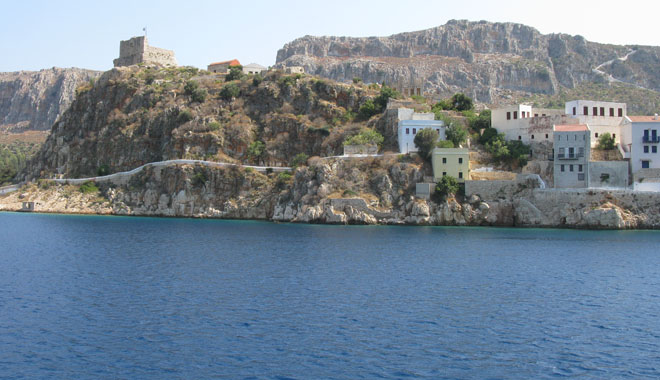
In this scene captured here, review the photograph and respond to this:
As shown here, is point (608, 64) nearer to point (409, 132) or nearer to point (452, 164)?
point (409, 132)

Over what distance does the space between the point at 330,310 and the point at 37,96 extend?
164895 mm

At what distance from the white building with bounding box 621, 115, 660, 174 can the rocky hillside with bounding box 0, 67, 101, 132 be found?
452 ft

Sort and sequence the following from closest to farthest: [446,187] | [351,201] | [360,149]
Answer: [446,187] → [351,201] → [360,149]

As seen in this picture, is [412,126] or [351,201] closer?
[351,201]

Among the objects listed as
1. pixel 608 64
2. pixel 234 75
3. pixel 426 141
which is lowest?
pixel 426 141

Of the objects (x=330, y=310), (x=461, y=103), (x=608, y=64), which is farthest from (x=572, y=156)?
(x=608, y=64)

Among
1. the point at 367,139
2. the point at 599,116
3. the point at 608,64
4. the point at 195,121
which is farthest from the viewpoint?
the point at 608,64

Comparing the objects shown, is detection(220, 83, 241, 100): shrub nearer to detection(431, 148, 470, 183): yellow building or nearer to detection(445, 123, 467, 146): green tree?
detection(445, 123, 467, 146): green tree

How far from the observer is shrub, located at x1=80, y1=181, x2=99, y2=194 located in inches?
3175

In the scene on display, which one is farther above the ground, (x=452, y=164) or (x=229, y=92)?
(x=229, y=92)

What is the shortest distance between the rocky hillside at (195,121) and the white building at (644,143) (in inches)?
1020

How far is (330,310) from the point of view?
25.9 meters

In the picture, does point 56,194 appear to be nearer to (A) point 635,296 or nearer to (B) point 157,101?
(B) point 157,101

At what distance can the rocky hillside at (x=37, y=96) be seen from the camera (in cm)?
16975
